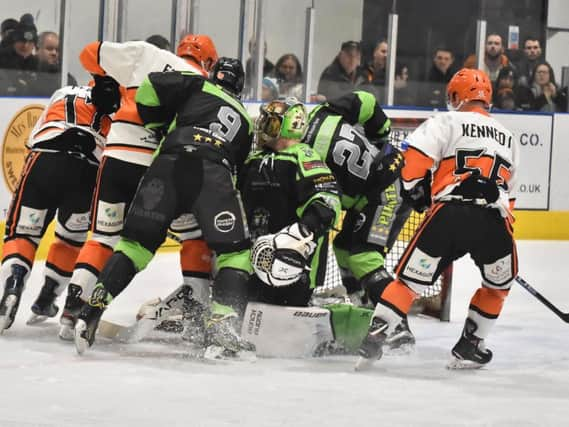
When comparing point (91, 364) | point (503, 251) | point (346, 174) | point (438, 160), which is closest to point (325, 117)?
point (346, 174)

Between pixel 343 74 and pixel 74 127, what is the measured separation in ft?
14.1

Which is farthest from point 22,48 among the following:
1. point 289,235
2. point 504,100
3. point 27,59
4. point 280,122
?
point 504,100

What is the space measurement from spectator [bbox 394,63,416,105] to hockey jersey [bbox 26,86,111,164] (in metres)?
4.62

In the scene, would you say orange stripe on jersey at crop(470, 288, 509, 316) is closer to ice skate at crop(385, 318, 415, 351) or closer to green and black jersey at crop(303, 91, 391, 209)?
ice skate at crop(385, 318, 415, 351)

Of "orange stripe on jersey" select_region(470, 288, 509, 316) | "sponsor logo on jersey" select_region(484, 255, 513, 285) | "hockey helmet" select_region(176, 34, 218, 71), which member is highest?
"hockey helmet" select_region(176, 34, 218, 71)

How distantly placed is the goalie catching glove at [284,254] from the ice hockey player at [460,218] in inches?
12.1

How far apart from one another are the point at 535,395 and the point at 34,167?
206cm

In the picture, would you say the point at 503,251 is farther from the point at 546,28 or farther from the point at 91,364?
the point at 546,28

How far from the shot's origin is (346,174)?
491cm

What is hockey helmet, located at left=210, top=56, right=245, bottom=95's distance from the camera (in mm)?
4668

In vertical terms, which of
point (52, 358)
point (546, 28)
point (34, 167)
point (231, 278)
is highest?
point (546, 28)

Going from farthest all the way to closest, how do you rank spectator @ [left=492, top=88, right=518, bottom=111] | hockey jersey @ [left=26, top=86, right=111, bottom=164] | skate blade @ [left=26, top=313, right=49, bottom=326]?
1. spectator @ [left=492, top=88, right=518, bottom=111]
2. skate blade @ [left=26, top=313, right=49, bottom=326]
3. hockey jersey @ [left=26, top=86, right=111, bottom=164]

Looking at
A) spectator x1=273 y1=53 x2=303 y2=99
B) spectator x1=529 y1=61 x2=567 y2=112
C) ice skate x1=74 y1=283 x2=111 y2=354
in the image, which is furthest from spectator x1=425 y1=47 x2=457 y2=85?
ice skate x1=74 y1=283 x2=111 y2=354

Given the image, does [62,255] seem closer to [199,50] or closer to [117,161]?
[117,161]
